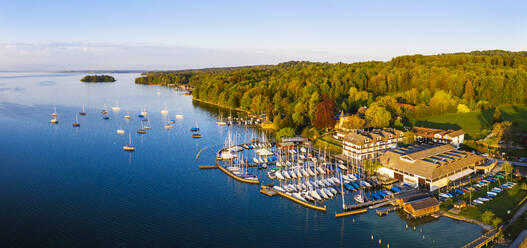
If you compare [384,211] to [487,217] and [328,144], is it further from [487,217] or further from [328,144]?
[328,144]

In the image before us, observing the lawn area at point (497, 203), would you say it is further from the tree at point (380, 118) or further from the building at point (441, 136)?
the tree at point (380, 118)

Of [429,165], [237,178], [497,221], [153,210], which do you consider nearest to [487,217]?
[497,221]

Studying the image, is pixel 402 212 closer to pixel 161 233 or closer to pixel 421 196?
pixel 421 196

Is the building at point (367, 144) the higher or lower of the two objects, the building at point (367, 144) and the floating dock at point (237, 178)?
the higher

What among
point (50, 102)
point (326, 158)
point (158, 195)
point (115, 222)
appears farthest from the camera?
point (50, 102)

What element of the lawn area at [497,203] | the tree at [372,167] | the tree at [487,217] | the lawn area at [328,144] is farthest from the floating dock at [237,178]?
the tree at [487,217]

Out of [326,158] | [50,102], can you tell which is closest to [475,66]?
[326,158]
